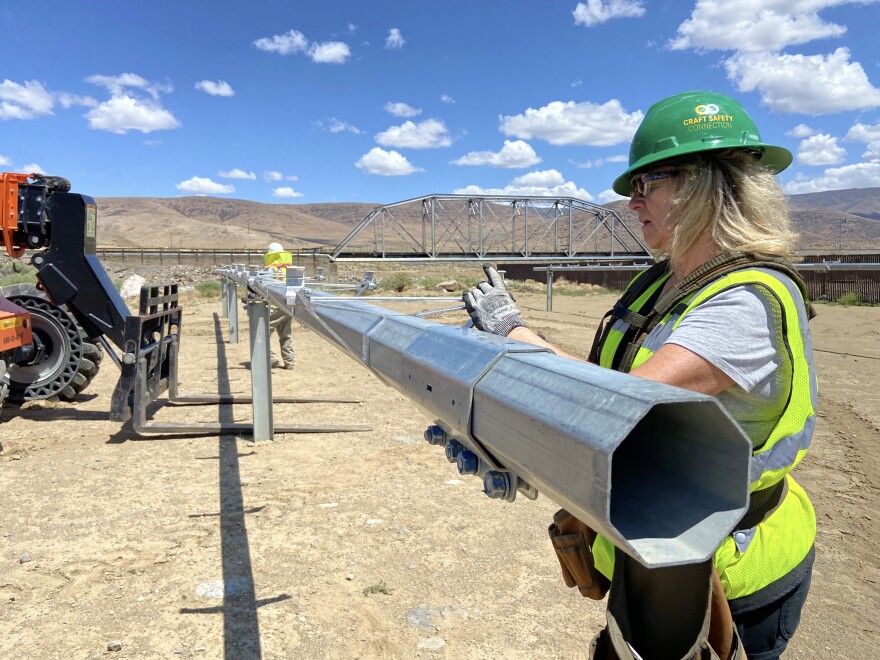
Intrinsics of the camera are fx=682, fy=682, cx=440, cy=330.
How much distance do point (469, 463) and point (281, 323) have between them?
8745 mm

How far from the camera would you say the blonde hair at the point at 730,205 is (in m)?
1.50

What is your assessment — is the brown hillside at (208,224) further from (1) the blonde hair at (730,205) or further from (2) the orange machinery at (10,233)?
(1) the blonde hair at (730,205)

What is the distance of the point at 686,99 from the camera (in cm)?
163

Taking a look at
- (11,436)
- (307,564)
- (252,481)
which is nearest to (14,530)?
(252,481)

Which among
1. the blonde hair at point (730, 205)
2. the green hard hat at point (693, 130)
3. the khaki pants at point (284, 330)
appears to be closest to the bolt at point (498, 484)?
the blonde hair at point (730, 205)

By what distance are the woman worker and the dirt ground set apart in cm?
171

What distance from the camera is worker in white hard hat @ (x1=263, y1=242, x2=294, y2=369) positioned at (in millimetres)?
9562

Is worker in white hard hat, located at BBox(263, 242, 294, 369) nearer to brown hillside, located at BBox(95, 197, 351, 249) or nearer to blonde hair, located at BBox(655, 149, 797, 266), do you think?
blonde hair, located at BBox(655, 149, 797, 266)

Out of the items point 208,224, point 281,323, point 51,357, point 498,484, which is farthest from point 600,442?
point 208,224

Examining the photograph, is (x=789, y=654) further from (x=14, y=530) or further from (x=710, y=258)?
(x=14, y=530)

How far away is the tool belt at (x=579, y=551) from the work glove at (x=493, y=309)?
19.4 inches

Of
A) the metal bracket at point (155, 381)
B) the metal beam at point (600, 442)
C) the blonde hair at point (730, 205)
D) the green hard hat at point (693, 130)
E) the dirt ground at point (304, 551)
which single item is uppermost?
the green hard hat at point (693, 130)

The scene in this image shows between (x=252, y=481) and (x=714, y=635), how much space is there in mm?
4344

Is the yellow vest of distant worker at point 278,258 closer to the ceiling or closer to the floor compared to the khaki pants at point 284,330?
closer to the ceiling
